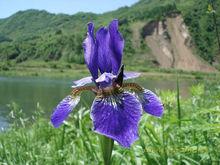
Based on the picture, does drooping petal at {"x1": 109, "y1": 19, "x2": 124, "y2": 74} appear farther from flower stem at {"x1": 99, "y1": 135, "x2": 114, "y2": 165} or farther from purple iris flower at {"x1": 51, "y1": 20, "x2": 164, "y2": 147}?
flower stem at {"x1": 99, "y1": 135, "x2": 114, "y2": 165}

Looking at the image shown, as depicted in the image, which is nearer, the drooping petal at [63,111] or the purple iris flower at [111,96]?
the purple iris flower at [111,96]

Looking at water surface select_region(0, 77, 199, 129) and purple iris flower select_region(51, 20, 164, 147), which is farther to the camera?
water surface select_region(0, 77, 199, 129)

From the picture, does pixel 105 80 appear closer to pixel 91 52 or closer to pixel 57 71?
pixel 91 52

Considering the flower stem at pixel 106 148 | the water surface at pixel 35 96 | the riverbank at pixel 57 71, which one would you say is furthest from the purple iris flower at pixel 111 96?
the riverbank at pixel 57 71

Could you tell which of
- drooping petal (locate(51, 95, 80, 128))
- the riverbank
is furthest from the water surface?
the riverbank

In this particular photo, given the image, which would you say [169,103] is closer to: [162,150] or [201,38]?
[162,150]

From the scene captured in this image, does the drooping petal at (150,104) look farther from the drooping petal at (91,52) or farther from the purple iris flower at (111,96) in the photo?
the drooping petal at (91,52)
